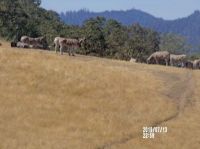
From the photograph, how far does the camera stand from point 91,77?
4809 cm

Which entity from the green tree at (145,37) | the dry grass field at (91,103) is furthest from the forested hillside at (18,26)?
the dry grass field at (91,103)

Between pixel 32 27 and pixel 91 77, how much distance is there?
241ft

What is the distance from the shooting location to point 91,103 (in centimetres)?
4209

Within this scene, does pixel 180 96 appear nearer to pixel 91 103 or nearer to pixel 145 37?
pixel 91 103

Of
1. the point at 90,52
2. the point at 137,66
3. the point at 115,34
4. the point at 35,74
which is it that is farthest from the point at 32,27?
the point at 35,74

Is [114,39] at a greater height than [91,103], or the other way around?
[114,39]

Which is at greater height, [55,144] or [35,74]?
[35,74]

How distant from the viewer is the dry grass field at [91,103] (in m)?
35.1

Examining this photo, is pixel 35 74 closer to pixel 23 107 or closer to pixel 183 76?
pixel 23 107

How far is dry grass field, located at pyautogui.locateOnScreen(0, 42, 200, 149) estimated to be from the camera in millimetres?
35094
